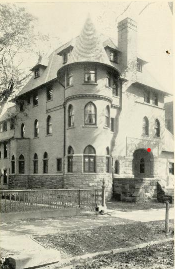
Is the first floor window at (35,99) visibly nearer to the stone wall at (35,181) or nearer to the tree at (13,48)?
the tree at (13,48)

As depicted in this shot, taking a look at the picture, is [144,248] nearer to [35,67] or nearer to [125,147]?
[125,147]

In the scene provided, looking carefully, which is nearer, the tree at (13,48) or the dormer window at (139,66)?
the tree at (13,48)

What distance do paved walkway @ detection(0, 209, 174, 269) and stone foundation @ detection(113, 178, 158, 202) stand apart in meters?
4.51

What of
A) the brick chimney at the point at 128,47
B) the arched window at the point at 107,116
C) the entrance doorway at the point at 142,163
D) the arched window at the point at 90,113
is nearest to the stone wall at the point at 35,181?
the arched window at the point at 90,113

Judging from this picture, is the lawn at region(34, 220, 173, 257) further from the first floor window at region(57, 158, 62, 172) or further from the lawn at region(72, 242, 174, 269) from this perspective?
the first floor window at region(57, 158, 62, 172)

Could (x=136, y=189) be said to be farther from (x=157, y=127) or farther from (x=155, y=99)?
(x=155, y=99)

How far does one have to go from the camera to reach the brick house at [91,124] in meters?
18.1

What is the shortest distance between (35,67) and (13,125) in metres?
6.17

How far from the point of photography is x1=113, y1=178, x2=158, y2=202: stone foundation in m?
16.9

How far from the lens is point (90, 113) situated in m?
18.3

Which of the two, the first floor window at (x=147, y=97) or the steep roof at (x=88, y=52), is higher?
the steep roof at (x=88, y=52)

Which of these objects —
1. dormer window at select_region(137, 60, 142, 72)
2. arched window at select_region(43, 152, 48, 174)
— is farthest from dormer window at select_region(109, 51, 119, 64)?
arched window at select_region(43, 152, 48, 174)

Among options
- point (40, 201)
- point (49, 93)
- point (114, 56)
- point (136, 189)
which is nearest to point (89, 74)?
point (114, 56)

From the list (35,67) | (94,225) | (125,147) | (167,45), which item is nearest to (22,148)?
(35,67)
